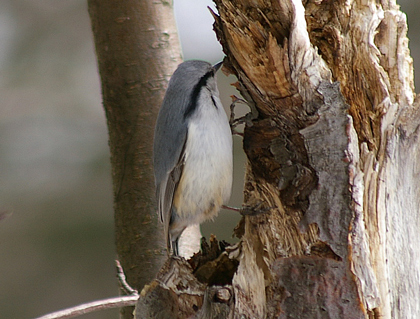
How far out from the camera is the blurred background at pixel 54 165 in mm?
4109

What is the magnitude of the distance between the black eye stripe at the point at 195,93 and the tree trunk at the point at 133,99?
226mm

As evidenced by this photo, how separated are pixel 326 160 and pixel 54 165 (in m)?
3.36

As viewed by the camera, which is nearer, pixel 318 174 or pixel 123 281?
pixel 318 174

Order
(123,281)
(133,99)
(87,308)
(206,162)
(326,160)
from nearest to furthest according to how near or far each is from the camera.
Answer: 1. (326,160)
2. (87,308)
3. (123,281)
4. (206,162)
5. (133,99)

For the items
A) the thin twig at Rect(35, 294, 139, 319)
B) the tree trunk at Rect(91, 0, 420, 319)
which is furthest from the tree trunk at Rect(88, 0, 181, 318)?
the tree trunk at Rect(91, 0, 420, 319)

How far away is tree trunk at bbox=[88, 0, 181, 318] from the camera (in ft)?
7.41

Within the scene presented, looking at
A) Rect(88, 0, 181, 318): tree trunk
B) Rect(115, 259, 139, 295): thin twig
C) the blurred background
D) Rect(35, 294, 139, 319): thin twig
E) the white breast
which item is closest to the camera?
Rect(35, 294, 139, 319): thin twig

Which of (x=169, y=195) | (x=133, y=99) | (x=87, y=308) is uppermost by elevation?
(x=133, y=99)

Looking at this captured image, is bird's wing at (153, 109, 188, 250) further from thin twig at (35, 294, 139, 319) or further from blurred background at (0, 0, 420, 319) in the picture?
blurred background at (0, 0, 420, 319)

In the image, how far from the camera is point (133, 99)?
7.53ft

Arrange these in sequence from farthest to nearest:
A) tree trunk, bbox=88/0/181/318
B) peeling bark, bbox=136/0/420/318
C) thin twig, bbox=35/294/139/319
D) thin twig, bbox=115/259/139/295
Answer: tree trunk, bbox=88/0/181/318 < thin twig, bbox=115/259/139/295 < thin twig, bbox=35/294/139/319 < peeling bark, bbox=136/0/420/318

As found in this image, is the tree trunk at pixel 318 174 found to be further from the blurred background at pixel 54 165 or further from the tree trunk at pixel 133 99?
the blurred background at pixel 54 165

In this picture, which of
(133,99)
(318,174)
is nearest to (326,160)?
(318,174)

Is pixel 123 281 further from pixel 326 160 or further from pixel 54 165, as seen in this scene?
pixel 54 165
